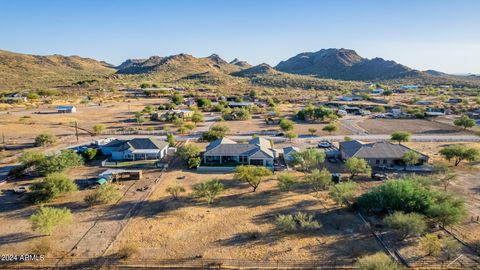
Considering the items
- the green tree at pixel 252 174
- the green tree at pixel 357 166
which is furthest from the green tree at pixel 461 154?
the green tree at pixel 252 174

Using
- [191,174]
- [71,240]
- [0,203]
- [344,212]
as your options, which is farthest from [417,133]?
[0,203]

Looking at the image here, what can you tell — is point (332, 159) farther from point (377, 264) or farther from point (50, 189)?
point (50, 189)

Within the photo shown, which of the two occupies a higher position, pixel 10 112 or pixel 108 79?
pixel 108 79

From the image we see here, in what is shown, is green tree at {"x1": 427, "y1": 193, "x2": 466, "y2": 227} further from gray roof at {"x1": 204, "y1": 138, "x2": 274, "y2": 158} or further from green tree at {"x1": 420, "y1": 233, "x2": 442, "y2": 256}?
gray roof at {"x1": 204, "y1": 138, "x2": 274, "y2": 158}

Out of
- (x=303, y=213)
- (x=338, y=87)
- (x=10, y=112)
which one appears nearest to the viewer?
(x=303, y=213)

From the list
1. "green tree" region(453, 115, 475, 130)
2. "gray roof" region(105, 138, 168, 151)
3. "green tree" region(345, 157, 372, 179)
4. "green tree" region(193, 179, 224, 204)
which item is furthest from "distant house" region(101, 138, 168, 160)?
"green tree" region(453, 115, 475, 130)

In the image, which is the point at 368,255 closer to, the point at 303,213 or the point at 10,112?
the point at 303,213
